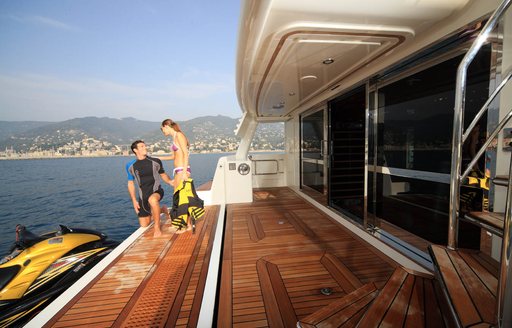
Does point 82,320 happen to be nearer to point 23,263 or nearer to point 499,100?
point 23,263

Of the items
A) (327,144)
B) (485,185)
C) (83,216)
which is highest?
(327,144)

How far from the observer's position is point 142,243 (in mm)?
2482

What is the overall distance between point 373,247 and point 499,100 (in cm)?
153

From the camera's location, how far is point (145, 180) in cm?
279

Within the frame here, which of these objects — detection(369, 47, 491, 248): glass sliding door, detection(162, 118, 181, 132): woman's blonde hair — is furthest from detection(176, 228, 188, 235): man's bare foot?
detection(369, 47, 491, 248): glass sliding door

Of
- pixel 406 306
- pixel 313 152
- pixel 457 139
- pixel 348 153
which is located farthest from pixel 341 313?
pixel 313 152

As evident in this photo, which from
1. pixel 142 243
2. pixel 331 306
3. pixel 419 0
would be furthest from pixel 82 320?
pixel 419 0

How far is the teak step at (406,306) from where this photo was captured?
91cm

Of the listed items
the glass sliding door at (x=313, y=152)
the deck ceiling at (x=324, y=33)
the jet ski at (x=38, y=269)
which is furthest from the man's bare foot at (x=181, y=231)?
the glass sliding door at (x=313, y=152)

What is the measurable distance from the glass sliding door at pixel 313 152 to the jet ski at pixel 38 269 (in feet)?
12.6

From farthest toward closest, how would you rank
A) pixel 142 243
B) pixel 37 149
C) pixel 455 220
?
pixel 37 149
pixel 142 243
pixel 455 220

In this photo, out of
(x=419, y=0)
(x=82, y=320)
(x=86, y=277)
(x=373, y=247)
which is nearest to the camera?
(x=419, y=0)

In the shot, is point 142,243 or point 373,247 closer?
point 373,247

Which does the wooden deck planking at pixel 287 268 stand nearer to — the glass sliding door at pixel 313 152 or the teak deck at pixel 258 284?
the teak deck at pixel 258 284
